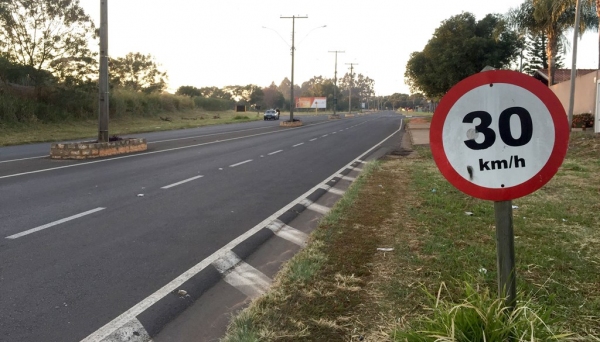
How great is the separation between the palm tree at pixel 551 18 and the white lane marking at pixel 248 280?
2604 centimetres

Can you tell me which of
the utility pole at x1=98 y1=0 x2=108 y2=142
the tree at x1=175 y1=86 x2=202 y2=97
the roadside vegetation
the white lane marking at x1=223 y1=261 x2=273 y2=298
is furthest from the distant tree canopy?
the tree at x1=175 y1=86 x2=202 y2=97

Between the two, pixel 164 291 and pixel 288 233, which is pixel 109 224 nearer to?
pixel 288 233

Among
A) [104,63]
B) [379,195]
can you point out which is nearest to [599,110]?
[379,195]

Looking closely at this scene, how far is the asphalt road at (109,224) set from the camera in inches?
176

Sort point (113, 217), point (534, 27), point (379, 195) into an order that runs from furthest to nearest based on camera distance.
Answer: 1. point (534, 27)
2. point (379, 195)
3. point (113, 217)

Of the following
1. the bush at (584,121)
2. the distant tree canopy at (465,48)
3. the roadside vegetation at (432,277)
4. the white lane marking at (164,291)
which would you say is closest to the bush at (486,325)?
the roadside vegetation at (432,277)

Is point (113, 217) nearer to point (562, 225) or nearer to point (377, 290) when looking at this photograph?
point (377, 290)

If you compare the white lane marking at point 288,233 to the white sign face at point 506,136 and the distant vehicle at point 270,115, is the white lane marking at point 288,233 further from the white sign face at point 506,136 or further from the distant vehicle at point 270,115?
the distant vehicle at point 270,115

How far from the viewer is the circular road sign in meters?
2.79

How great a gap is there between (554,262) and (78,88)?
35.8m

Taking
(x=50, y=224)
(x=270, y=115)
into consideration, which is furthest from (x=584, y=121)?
(x=270, y=115)

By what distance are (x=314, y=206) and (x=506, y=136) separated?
6.43 m

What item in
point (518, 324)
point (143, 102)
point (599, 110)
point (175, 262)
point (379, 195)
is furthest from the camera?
point (143, 102)

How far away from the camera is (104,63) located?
1830 cm
